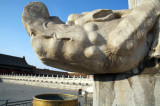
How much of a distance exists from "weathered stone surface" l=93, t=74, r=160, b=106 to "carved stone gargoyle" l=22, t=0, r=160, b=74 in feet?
0.57

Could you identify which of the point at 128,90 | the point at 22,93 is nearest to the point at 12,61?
the point at 22,93

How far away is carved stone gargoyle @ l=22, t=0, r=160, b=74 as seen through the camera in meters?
1.17

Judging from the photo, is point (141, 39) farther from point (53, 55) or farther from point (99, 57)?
point (53, 55)

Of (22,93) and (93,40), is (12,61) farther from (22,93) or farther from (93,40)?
(93,40)

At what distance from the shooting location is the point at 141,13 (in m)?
1.28

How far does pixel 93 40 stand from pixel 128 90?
71cm

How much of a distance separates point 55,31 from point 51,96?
3084 millimetres

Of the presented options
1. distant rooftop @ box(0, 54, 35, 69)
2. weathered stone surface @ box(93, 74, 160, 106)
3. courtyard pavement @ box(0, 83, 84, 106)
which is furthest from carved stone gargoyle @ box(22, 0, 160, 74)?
distant rooftop @ box(0, 54, 35, 69)

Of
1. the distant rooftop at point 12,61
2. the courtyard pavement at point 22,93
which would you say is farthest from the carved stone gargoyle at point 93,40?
the distant rooftop at point 12,61

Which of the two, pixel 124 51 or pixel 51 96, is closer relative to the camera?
pixel 124 51

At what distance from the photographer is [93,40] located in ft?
3.86

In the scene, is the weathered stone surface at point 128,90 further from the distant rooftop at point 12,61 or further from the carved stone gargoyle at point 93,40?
the distant rooftop at point 12,61

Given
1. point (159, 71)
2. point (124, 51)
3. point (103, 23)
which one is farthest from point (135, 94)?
point (103, 23)

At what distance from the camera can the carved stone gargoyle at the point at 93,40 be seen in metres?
1.17
